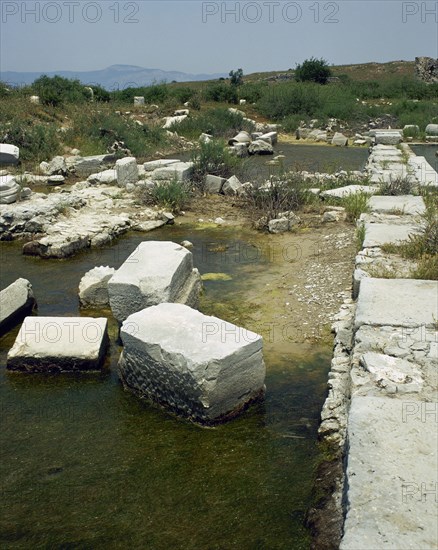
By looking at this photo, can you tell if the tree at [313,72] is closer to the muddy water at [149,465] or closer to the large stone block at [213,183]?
the large stone block at [213,183]

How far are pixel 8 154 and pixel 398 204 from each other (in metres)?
8.89

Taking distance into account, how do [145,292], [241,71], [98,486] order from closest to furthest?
[98,486], [145,292], [241,71]

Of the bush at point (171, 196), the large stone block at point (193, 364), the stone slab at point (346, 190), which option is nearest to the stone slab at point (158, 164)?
the bush at point (171, 196)

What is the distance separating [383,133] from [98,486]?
633 inches

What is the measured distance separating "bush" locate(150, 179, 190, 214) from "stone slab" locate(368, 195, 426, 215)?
10.8ft

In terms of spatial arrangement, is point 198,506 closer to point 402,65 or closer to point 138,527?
point 138,527

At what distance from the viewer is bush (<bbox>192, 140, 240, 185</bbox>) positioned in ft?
38.8

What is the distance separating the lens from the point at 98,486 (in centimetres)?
361

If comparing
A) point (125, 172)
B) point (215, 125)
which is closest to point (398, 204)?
point (125, 172)

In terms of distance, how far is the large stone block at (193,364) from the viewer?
408 cm

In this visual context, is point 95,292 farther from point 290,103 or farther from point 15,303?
point 290,103

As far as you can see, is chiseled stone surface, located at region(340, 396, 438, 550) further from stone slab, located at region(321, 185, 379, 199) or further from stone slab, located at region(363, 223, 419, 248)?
stone slab, located at region(321, 185, 379, 199)

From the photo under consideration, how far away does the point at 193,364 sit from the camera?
4.05m

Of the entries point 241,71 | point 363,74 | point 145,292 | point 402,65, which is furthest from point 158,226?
point 402,65
